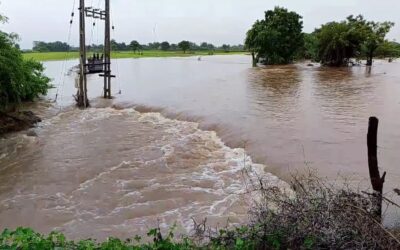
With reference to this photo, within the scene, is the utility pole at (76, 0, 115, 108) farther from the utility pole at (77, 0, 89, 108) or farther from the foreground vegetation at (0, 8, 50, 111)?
the foreground vegetation at (0, 8, 50, 111)

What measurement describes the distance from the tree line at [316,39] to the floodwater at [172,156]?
28.2 m

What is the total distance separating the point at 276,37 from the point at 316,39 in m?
5.16

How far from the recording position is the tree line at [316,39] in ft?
158

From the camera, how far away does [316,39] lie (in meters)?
52.0

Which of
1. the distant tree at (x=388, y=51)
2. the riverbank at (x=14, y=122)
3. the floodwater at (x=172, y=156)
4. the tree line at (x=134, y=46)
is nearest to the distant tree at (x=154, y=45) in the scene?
the tree line at (x=134, y=46)

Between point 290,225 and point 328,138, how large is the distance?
28.1 ft

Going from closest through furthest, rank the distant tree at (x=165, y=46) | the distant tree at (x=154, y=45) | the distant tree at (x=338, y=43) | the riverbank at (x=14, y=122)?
1. the riverbank at (x=14, y=122)
2. the distant tree at (x=338, y=43)
3. the distant tree at (x=165, y=46)
4. the distant tree at (x=154, y=45)

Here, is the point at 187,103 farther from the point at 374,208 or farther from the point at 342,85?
the point at 374,208

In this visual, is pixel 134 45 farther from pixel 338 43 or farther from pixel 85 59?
pixel 85 59

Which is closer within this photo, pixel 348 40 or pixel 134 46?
pixel 348 40

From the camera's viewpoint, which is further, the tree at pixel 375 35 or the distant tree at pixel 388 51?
the distant tree at pixel 388 51

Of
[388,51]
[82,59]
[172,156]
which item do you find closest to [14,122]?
[82,59]

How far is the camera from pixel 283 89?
26.7 metres

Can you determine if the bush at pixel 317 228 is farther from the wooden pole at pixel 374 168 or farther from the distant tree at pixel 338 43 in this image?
the distant tree at pixel 338 43
